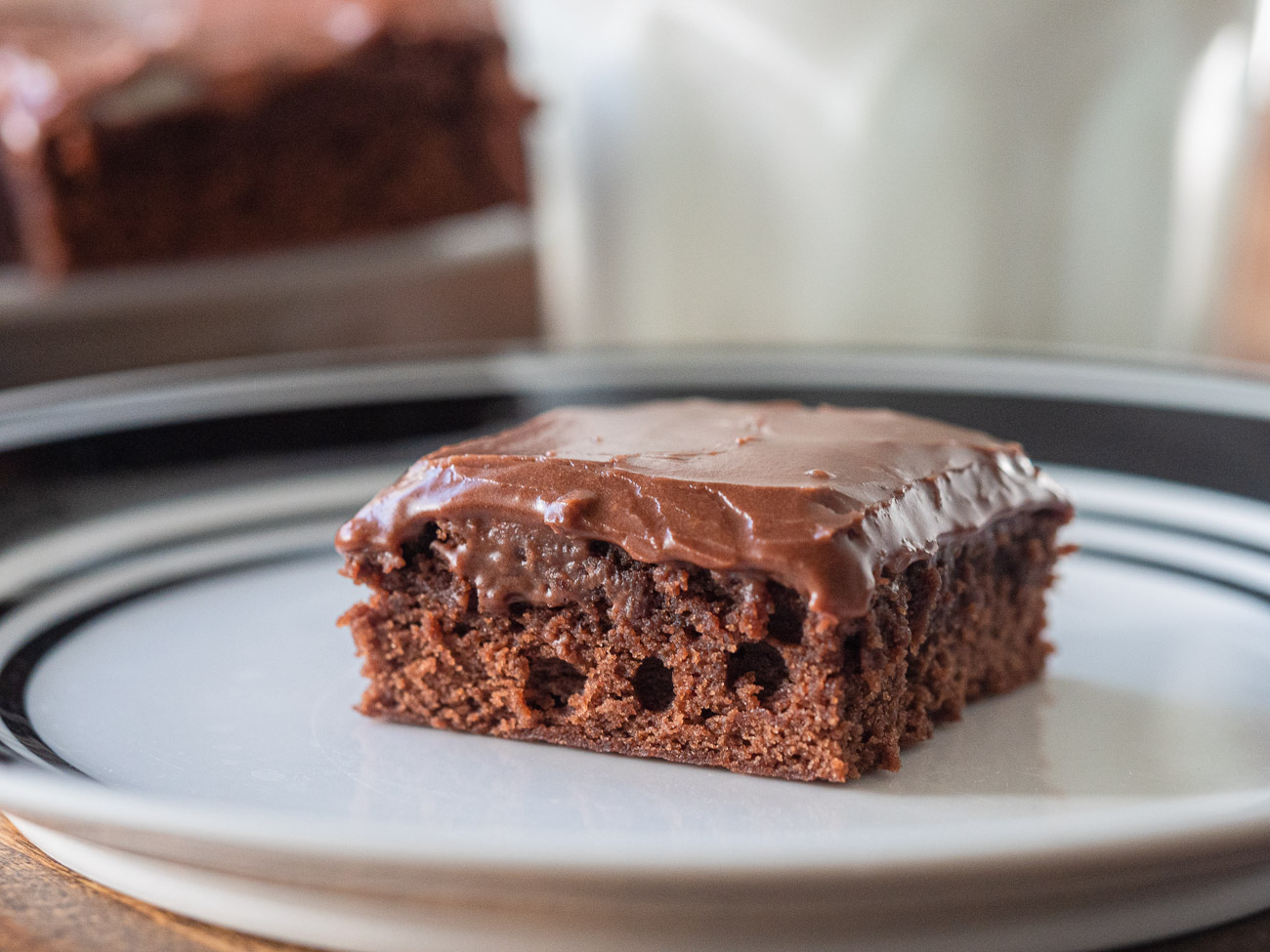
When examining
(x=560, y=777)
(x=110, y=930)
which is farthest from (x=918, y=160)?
(x=110, y=930)

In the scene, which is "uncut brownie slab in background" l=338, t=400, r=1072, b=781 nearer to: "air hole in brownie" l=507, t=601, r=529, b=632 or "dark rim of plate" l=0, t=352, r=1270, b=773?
"air hole in brownie" l=507, t=601, r=529, b=632

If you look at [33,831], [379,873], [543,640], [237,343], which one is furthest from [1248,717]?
[237,343]

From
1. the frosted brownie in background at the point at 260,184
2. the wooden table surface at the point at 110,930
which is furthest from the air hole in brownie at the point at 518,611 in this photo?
the frosted brownie in background at the point at 260,184

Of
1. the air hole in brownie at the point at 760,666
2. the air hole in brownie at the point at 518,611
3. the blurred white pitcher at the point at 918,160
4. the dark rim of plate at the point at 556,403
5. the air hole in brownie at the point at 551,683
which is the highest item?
the blurred white pitcher at the point at 918,160

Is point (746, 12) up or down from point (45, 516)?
up

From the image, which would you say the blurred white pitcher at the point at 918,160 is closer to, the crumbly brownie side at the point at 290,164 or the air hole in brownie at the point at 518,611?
the crumbly brownie side at the point at 290,164

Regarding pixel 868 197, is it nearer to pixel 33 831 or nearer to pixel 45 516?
pixel 45 516
